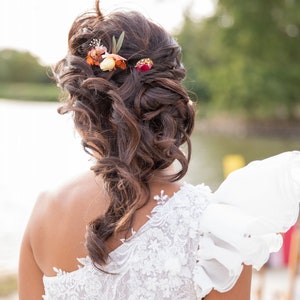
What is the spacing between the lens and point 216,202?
1560 mm

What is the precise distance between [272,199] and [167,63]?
0.42 meters

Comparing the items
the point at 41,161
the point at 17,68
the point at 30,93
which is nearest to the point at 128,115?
the point at 41,161

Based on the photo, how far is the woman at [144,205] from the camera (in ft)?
4.96

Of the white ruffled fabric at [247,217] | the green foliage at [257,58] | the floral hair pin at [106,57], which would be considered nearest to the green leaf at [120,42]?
the floral hair pin at [106,57]

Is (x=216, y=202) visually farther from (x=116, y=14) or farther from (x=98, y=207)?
(x=116, y=14)

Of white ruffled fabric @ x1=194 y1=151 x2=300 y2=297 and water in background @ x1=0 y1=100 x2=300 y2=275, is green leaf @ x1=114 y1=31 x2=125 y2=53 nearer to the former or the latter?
white ruffled fabric @ x1=194 y1=151 x2=300 y2=297

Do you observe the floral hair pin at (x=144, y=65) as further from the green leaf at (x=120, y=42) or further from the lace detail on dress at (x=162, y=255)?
the lace detail on dress at (x=162, y=255)

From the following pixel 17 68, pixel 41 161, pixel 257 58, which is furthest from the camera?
pixel 17 68

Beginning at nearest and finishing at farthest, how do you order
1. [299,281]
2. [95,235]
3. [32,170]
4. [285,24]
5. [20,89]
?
1. [95,235]
2. [299,281]
3. [32,170]
4. [285,24]
5. [20,89]

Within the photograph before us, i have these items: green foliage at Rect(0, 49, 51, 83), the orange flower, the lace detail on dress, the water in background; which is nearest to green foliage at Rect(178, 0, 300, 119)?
the water in background

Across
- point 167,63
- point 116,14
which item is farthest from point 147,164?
point 116,14

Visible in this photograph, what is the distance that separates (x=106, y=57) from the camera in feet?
4.94

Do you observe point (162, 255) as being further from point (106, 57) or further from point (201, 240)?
point (106, 57)

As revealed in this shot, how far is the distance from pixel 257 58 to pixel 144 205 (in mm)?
28914
